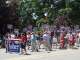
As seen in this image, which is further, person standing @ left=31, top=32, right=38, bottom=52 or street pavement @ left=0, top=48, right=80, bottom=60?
person standing @ left=31, top=32, right=38, bottom=52

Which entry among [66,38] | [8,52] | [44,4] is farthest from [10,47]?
[44,4]

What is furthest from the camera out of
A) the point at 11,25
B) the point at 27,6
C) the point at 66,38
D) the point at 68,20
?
the point at 27,6

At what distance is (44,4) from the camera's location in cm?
7388

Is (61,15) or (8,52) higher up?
(61,15)

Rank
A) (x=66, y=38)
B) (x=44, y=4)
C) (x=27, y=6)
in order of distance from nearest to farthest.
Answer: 1. (x=66, y=38)
2. (x=44, y=4)
3. (x=27, y=6)

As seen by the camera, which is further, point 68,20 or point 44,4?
point 44,4

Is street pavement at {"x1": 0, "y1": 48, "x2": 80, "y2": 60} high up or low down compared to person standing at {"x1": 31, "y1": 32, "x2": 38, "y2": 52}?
down

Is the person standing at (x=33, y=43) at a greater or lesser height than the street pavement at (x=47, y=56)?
greater

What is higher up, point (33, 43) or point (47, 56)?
point (33, 43)

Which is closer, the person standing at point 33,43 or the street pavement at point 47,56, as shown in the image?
the street pavement at point 47,56

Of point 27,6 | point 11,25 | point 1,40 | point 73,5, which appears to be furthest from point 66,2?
point 1,40

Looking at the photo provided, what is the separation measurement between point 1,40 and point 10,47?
9.98 meters

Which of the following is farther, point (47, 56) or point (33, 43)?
point (33, 43)

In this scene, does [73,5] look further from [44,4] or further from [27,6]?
[27,6]
